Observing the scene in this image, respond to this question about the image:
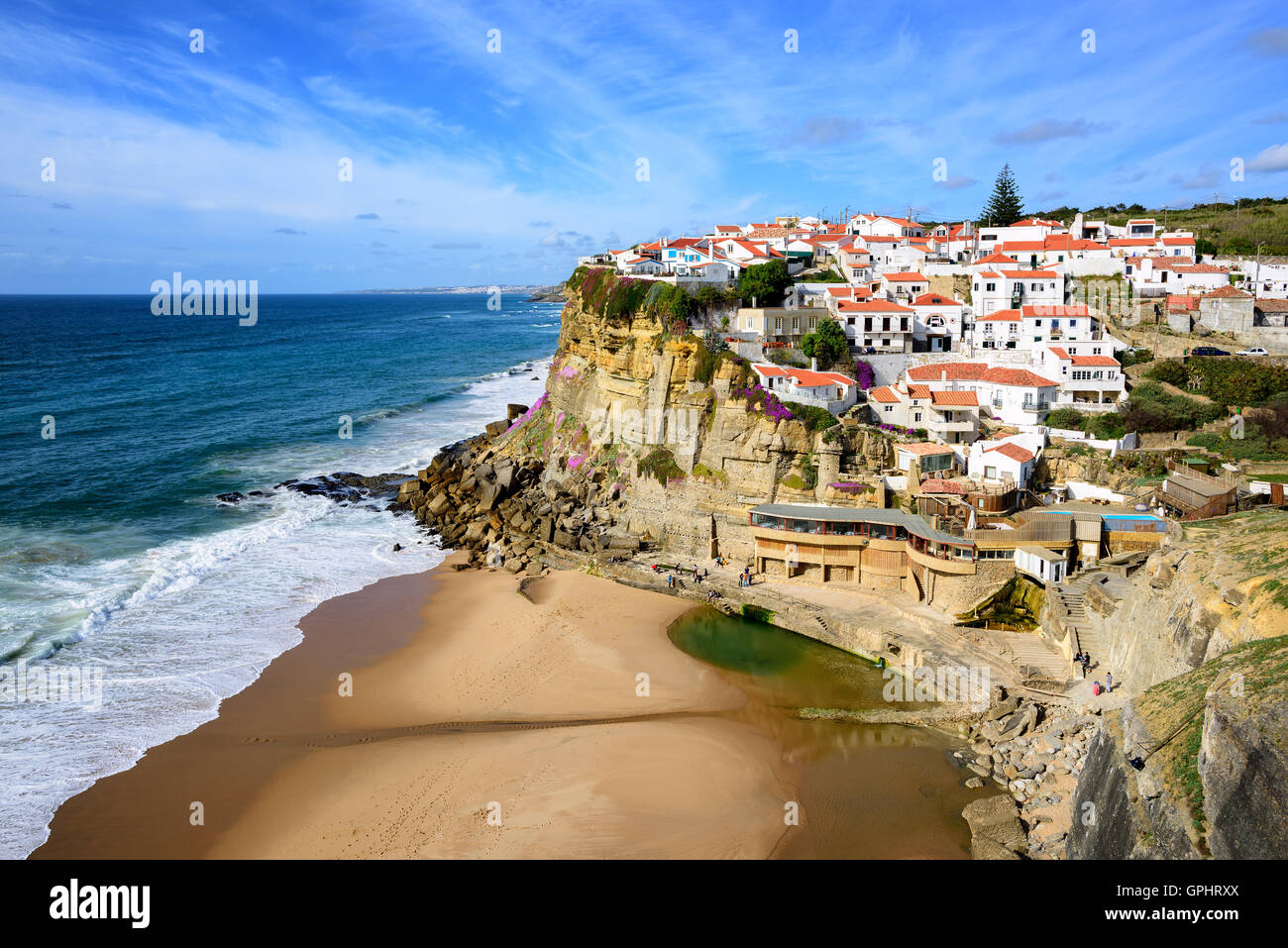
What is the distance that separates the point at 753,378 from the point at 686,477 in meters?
5.60

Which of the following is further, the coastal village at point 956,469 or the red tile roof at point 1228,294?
the red tile roof at point 1228,294

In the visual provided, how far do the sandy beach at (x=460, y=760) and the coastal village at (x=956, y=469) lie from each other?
5.73m

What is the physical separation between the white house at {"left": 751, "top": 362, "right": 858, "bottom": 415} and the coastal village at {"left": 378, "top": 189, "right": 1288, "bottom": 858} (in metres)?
0.12

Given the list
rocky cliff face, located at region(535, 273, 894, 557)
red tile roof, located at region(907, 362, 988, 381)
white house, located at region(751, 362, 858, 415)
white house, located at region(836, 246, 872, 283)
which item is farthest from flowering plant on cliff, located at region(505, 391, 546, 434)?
red tile roof, located at region(907, 362, 988, 381)

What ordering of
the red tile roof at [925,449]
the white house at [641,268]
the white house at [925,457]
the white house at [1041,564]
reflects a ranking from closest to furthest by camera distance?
1. the white house at [1041,564]
2. the white house at [925,457]
3. the red tile roof at [925,449]
4. the white house at [641,268]

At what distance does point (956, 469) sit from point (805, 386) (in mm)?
7469

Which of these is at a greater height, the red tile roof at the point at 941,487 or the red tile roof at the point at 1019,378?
the red tile roof at the point at 1019,378

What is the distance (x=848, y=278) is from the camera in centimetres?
5034

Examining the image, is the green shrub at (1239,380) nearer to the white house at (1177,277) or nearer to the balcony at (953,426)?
the white house at (1177,277)

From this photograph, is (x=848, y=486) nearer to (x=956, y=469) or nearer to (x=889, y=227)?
(x=956, y=469)

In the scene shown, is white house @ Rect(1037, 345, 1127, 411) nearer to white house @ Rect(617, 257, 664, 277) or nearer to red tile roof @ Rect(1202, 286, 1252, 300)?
red tile roof @ Rect(1202, 286, 1252, 300)

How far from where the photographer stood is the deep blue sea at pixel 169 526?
871 inches

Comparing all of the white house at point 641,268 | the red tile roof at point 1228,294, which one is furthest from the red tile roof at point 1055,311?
the white house at point 641,268
